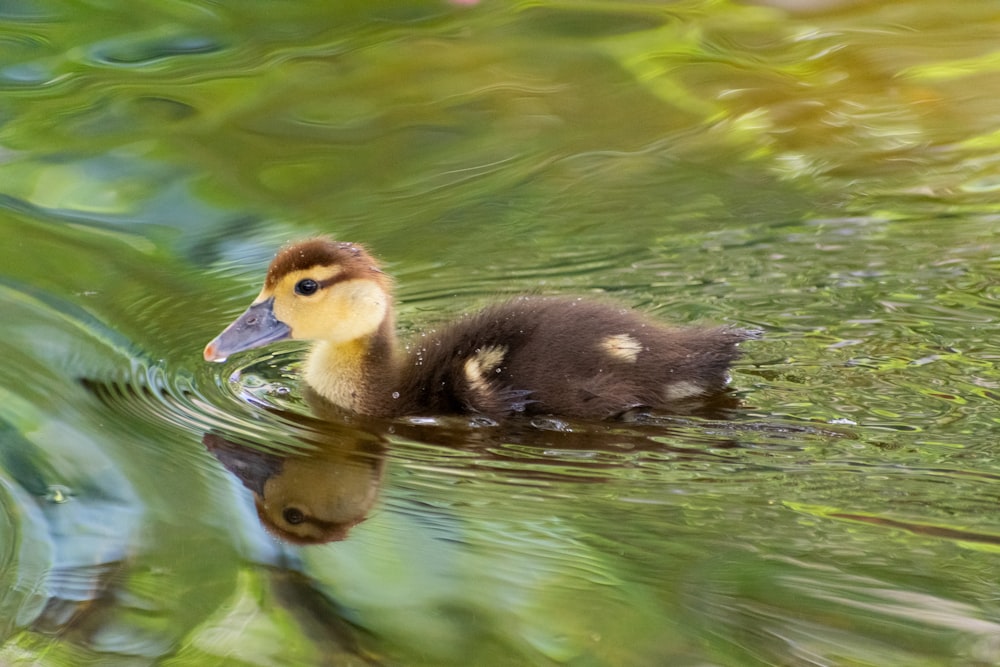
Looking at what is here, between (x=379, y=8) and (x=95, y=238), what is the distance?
5.39ft

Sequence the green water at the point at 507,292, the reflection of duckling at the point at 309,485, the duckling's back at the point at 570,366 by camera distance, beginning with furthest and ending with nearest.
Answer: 1. the duckling's back at the point at 570,366
2. the reflection of duckling at the point at 309,485
3. the green water at the point at 507,292

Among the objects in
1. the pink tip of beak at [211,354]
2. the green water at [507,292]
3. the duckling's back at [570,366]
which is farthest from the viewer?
the pink tip of beak at [211,354]

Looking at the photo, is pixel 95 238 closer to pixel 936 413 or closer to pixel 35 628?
pixel 35 628

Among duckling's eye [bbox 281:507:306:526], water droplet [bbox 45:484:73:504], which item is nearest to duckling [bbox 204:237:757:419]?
duckling's eye [bbox 281:507:306:526]

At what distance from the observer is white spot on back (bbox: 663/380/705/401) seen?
304cm

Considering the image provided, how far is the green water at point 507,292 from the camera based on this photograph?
2082mm

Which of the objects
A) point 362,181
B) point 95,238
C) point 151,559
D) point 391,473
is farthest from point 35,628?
point 362,181

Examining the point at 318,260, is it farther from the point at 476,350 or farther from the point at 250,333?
the point at 476,350

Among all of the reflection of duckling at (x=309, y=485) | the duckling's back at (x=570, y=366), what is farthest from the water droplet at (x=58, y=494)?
the duckling's back at (x=570, y=366)

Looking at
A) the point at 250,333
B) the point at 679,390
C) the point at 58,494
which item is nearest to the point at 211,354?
the point at 250,333

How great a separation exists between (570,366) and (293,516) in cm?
82

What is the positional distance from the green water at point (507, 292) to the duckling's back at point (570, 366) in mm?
73

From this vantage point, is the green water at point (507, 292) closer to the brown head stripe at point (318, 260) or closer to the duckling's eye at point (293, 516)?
the duckling's eye at point (293, 516)

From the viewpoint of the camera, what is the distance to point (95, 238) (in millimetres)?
3816
